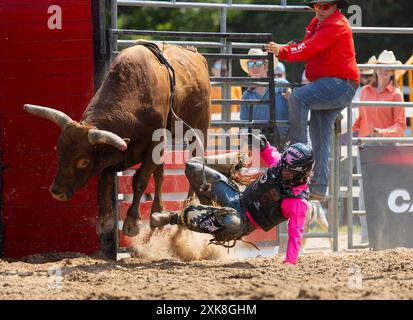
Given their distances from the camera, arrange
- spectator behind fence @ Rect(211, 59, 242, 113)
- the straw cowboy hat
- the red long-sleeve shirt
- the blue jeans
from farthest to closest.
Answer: the straw cowboy hat → spectator behind fence @ Rect(211, 59, 242, 113) → the blue jeans → the red long-sleeve shirt

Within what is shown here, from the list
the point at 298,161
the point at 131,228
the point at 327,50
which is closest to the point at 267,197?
the point at 298,161

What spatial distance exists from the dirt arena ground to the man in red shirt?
114 cm

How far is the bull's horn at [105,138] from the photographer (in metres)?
7.05

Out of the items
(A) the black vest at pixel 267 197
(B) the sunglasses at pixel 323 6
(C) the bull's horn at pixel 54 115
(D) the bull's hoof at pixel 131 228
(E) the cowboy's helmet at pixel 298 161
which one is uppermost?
(B) the sunglasses at pixel 323 6

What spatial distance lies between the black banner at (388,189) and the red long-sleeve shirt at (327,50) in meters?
1.43

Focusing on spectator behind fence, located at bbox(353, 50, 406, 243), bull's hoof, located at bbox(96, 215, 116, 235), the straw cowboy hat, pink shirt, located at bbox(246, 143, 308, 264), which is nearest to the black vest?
pink shirt, located at bbox(246, 143, 308, 264)

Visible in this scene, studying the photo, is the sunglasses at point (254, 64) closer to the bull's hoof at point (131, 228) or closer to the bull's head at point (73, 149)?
the bull's hoof at point (131, 228)

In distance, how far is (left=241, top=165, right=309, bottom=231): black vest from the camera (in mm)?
7234

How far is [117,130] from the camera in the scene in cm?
740

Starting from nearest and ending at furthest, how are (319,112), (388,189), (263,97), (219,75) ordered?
(319,112) → (263,97) → (388,189) → (219,75)

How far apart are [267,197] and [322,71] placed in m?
1.74

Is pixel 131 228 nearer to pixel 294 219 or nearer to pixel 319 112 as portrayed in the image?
pixel 294 219

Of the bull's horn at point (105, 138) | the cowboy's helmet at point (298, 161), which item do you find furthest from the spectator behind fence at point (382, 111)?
the bull's horn at point (105, 138)

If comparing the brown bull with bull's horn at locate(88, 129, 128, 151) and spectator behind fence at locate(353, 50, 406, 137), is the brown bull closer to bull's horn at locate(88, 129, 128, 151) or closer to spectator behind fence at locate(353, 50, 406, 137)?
bull's horn at locate(88, 129, 128, 151)
